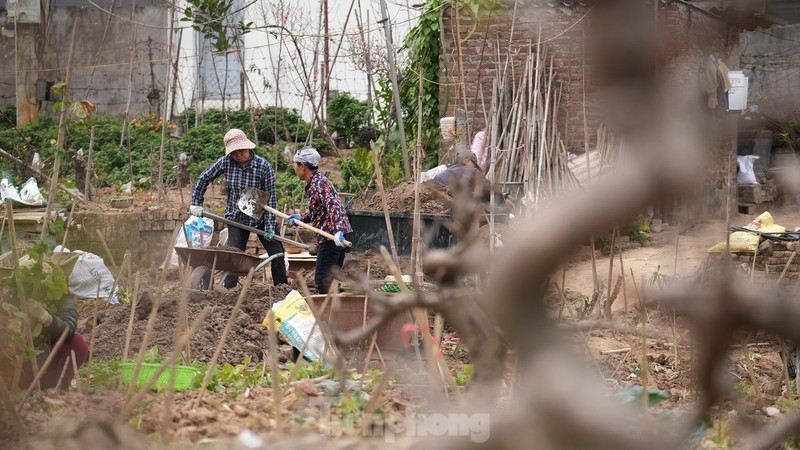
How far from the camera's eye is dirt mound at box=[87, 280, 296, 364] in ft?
22.0

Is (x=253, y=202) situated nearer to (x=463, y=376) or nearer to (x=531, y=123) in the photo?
(x=531, y=123)

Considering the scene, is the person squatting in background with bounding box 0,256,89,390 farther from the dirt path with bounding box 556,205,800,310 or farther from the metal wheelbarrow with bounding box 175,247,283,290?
the dirt path with bounding box 556,205,800,310

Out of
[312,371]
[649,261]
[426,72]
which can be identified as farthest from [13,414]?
[426,72]

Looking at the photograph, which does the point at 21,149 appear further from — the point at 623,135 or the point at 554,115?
the point at 623,135

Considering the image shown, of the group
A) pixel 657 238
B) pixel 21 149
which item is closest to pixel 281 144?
pixel 21 149

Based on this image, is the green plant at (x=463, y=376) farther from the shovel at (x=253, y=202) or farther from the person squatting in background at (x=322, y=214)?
the shovel at (x=253, y=202)

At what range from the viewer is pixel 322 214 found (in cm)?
885

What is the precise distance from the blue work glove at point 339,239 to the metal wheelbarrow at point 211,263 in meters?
0.51

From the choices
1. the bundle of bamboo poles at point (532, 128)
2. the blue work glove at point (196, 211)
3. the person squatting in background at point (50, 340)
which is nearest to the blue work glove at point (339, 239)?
the blue work glove at point (196, 211)

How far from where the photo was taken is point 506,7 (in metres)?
11.8

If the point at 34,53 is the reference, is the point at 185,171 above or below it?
below

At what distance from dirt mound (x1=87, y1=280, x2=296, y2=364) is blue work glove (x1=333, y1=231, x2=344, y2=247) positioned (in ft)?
2.30

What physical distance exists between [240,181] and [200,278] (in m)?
1.17

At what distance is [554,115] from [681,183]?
11004mm
